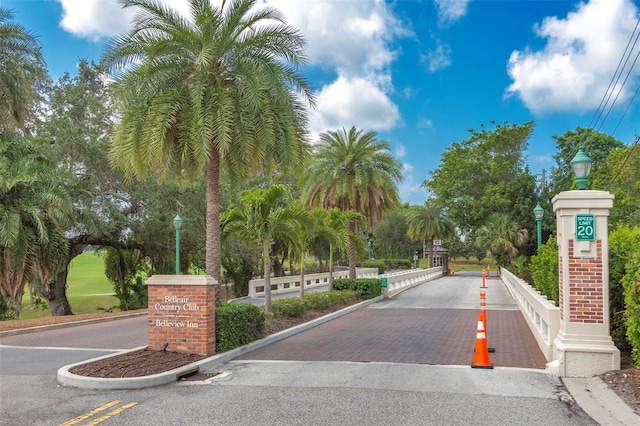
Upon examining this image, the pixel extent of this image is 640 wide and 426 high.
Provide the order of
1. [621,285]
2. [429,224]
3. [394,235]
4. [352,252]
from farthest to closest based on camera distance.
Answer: [394,235], [429,224], [352,252], [621,285]

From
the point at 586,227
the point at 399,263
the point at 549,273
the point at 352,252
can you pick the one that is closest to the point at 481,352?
the point at 586,227

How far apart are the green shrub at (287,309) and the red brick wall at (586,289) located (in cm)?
890

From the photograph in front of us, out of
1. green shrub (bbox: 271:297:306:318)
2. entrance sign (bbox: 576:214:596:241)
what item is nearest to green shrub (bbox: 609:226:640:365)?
entrance sign (bbox: 576:214:596:241)

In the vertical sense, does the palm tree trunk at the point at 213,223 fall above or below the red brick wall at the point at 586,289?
above

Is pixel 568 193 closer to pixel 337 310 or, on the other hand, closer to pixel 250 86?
pixel 250 86

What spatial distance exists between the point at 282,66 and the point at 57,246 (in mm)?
11313

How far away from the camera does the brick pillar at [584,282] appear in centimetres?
833

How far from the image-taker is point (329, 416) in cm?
636

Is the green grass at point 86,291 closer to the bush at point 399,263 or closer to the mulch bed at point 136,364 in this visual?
the mulch bed at point 136,364

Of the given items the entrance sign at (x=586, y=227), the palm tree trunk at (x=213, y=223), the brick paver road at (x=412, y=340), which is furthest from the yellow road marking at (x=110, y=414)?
the entrance sign at (x=586, y=227)

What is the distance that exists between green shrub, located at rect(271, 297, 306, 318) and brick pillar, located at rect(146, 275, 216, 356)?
550 cm

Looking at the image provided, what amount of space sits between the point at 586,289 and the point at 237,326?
6.49 m

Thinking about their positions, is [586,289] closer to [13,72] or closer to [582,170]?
[582,170]

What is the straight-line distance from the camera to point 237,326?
11000 mm
